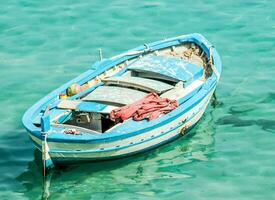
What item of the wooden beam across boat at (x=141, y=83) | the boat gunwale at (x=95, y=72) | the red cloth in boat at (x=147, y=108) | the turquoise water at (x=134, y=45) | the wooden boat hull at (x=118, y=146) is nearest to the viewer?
the wooden boat hull at (x=118, y=146)

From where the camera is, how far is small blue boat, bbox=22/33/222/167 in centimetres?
2033

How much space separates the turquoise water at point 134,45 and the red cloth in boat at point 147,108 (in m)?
1.28

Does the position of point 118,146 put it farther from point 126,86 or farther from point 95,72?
point 95,72

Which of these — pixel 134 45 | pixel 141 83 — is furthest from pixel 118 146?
pixel 134 45

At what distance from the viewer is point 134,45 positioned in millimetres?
30375

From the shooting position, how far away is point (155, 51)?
25.7 meters

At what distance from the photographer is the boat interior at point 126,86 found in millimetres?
21375

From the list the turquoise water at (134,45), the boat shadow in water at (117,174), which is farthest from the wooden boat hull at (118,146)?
the turquoise water at (134,45)

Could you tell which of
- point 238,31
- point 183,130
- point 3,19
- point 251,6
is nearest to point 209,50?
point 183,130

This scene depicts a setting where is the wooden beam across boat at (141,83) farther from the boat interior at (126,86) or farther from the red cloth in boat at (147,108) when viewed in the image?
the red cloth in boat at (147,108)

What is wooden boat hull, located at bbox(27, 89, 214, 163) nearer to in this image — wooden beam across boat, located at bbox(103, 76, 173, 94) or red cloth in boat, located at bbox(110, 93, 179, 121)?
red cloth in boat, located at bbox(110, 93, 179, 121)

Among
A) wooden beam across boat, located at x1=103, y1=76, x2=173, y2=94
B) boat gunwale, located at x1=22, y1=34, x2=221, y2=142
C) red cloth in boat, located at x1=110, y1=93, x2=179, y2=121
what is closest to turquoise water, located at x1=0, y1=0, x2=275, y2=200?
red cloth in boat, located at x1=110, y1=93, x2=179, y2=121

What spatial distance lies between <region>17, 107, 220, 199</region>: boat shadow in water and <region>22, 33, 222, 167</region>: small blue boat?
0.45 meters

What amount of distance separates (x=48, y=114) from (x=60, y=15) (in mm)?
13486
